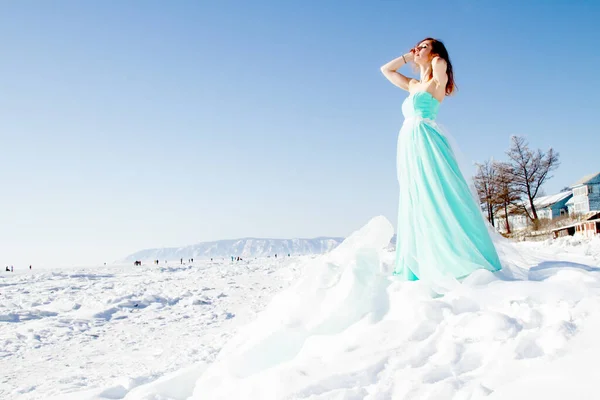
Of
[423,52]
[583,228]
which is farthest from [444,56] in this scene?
[583,228]

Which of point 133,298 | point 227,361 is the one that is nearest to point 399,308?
point 227,361

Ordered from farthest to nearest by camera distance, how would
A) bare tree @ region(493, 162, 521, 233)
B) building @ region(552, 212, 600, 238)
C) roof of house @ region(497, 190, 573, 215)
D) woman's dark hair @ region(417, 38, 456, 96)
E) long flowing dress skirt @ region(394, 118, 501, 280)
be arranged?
roof of house @ region(497, 190, 573, 215)
bare tree @ region(493, 162, 521, 233)
building @ region(552, 212, 600, 238)
woman's dark hair @ region(417, 38, 456, 96)
long flowing dress skirt @ region(394, 118, 501, 280)

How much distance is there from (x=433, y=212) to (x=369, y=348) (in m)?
1.90

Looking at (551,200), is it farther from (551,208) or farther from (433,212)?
(433,212)

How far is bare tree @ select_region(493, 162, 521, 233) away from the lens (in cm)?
3631

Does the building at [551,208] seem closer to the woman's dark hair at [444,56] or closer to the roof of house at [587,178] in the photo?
the roof of house at [587,178]

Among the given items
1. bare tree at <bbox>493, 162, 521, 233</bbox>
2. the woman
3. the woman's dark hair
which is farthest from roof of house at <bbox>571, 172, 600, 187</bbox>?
the woman

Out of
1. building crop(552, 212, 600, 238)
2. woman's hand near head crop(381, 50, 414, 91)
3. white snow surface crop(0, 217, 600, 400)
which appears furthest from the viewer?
building crop(552, 212, 600, 238)

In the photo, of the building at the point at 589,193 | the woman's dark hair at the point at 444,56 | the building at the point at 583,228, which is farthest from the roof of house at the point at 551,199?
the woman's dark hair at the point at 444,56

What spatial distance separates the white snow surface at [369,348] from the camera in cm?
224

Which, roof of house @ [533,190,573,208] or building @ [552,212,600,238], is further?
roof of house @ [533,190,573,208]

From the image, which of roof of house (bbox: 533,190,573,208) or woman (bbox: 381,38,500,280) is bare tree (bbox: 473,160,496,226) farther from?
woman (bbox: 381,38,500,280)

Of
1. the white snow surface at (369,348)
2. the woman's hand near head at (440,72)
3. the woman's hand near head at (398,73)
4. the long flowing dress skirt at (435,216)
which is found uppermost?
the woman's hand near head at (398,73)

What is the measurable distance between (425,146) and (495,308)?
202 centimetres
